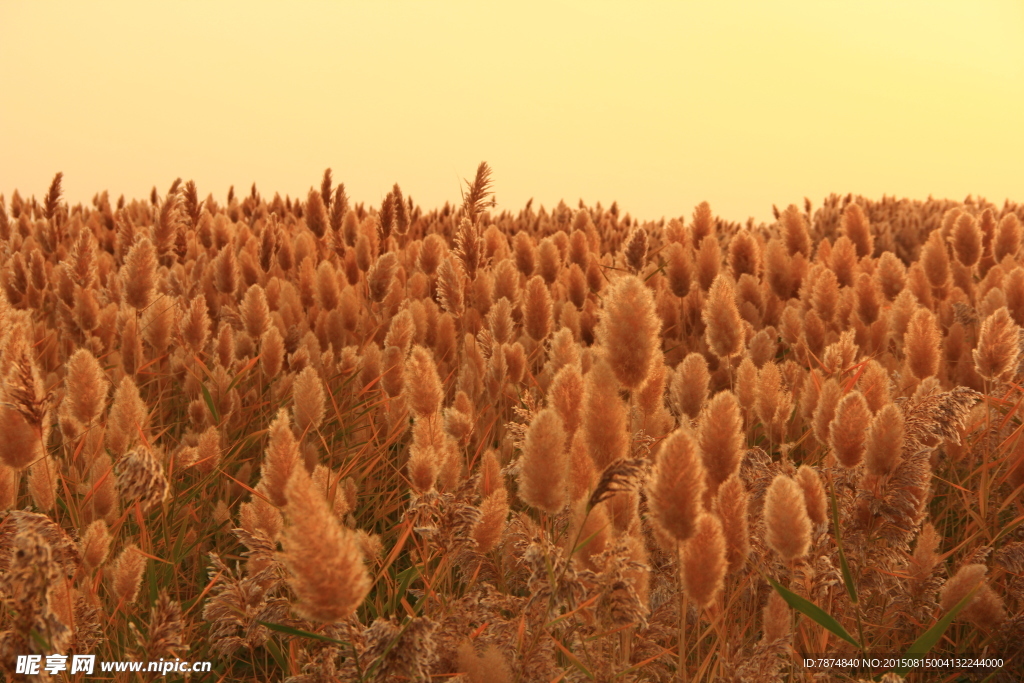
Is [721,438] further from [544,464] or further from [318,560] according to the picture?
[318,560]

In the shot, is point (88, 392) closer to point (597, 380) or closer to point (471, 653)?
point (471, 653)

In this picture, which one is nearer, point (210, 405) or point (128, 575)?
point (128, 575)

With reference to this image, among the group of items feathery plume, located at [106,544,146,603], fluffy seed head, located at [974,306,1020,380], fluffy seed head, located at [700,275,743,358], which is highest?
fluffy seed head, located at [700,275,743,358]

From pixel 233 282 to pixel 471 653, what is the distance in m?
2.27

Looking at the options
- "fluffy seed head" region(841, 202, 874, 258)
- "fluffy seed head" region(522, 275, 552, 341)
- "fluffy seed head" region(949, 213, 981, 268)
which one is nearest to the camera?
"fluffy seed head" region(522, 275, 552, 341)

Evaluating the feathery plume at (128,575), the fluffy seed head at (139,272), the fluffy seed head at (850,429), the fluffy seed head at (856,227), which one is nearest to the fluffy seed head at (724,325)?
the fluffy seed head at (850,429)

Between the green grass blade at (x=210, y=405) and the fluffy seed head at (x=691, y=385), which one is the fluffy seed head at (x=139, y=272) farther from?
the fluffy seed head at (x=691, y=385)

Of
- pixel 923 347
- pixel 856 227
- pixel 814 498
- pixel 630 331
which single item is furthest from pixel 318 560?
pixel 856 227

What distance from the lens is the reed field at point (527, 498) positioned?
131 centimetres

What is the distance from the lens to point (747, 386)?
2207 millimetres

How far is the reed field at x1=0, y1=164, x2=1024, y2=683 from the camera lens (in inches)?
51.4

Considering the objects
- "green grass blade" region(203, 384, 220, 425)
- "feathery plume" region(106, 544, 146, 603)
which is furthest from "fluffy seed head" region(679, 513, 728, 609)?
"green grass blade" region(203, 384, 220, 425)

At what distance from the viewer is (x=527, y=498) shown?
1364mm

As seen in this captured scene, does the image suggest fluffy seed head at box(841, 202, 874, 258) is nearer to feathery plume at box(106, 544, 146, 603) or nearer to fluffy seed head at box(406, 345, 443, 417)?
fluffy seed head at box(406, 345, 443, 417)
